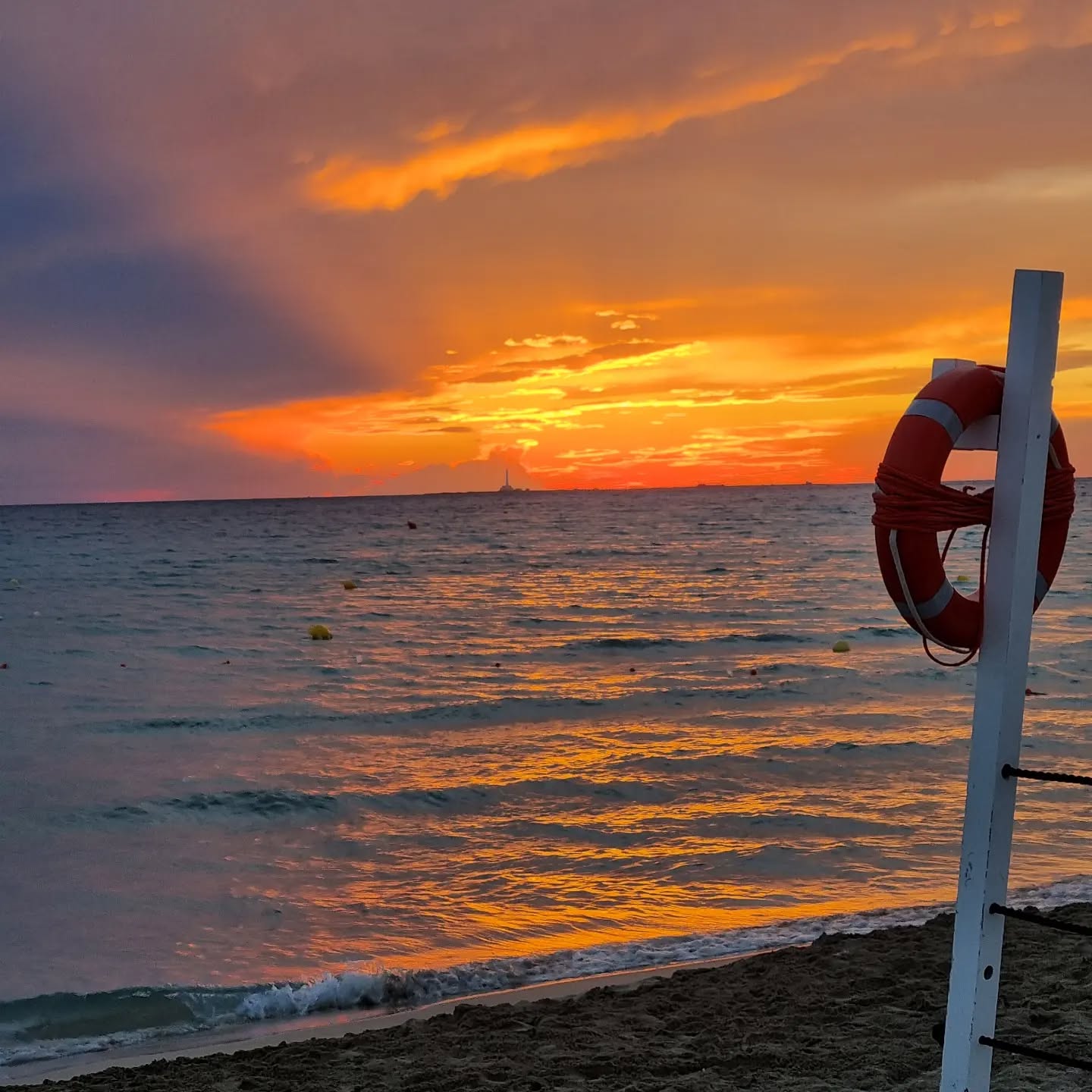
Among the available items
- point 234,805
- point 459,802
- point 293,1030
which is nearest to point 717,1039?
point 293,1030

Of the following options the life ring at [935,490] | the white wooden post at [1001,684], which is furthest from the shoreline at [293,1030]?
the life ring at [935,490]

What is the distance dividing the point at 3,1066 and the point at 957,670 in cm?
1399

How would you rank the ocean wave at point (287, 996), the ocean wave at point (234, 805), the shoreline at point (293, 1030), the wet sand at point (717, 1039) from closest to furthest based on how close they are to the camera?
the wet sand at point (717, 1039), the shoreline at point (293, 1030), the ocean wave at point (287, 996), the ocean wave at point (234, 805)

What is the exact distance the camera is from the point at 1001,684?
2754mm

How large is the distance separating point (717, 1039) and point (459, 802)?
5.10 m

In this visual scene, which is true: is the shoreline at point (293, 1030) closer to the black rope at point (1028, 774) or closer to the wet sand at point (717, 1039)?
the wet sand at point (717, 1039)

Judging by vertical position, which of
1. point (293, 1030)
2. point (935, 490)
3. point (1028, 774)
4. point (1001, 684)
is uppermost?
point (935, 490)

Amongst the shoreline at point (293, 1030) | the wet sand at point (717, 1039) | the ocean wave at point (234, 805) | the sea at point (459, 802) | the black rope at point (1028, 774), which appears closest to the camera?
the black rope at point (1028, 774)

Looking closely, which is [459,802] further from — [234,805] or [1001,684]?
[1001,684]

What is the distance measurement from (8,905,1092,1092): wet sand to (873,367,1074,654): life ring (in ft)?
6.25

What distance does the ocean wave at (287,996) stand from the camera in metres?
5.27

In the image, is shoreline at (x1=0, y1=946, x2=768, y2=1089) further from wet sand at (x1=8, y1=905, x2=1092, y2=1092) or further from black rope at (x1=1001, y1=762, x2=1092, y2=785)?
black rope at (x1=1001, y1=762, x2=1092, y2=785)

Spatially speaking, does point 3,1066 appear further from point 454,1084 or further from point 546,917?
point 546,917

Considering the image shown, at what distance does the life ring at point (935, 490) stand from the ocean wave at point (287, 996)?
3.44m
